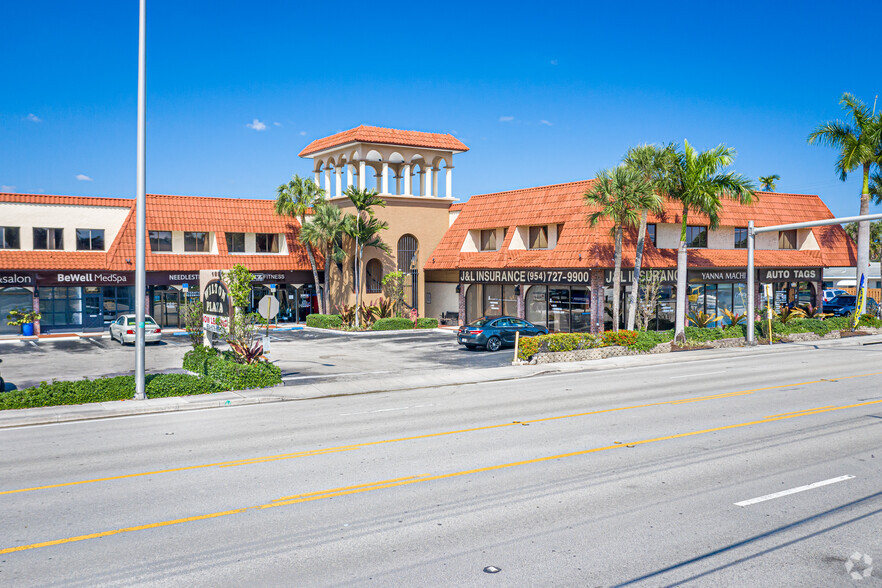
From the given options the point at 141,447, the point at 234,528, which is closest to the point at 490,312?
the point at 141,447

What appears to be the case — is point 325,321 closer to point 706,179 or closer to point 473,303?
point 473,303

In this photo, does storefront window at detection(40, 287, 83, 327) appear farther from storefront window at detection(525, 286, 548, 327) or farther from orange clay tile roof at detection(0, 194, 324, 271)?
storefront window at detection(525, 286, 548, 327)

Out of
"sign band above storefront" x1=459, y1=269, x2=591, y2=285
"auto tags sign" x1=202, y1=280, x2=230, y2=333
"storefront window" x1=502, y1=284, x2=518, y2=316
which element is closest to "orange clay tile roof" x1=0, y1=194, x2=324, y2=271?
"sign band above storefront" x1=459, y1=269, x2=591, y2=285

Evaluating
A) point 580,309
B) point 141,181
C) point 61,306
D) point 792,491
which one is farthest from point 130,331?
point 792,491

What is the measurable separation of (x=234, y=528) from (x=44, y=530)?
7.84 ft

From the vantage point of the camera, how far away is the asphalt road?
793cm

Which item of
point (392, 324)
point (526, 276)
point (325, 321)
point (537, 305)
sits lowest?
point (392, 324)

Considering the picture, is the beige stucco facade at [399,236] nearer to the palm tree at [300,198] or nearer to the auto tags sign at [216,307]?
the palm tree at [300,198]

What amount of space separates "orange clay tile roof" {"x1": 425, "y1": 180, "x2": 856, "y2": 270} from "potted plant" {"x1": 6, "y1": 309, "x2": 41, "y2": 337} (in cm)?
2266

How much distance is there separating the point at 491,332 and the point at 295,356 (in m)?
8.68

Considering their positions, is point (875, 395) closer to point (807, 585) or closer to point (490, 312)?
point (807, 585)

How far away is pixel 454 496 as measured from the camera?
34.4 ft

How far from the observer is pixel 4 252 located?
40.4 meters

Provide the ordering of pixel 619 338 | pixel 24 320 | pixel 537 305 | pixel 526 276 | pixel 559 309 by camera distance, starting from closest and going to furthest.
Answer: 1. pixel 619 338
2. pixel 559 309
3. pixel 526 276
4. pixel 24 320
5. pixel 537 305
